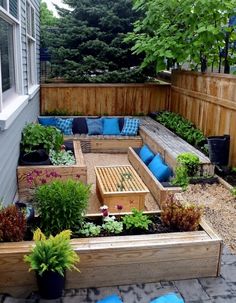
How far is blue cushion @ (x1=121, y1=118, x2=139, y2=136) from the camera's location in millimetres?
8516

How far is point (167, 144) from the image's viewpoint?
21.5ft

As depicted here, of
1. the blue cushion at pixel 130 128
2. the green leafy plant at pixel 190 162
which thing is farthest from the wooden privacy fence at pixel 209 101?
the blue cushion at pixel 130 128

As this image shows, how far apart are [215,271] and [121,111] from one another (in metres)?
7.36

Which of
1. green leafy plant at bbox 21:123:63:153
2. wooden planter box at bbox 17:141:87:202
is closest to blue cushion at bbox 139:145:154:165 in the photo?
wooden planter box at bbox 17:141:87:202

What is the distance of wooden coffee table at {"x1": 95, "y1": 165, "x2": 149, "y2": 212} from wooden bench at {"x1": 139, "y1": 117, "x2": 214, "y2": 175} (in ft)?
2.96

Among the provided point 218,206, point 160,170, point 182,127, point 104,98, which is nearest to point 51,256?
point 218,206

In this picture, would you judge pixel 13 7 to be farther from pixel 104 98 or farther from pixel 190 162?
pixel 104 98

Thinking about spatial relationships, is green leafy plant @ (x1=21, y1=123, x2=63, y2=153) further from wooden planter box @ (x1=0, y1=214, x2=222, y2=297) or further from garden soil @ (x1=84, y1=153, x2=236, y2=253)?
wooden planter box @ (x1=0, y1=214, x2=222, y2=297)

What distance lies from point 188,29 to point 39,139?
12.9 ft

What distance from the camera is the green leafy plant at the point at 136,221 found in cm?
301

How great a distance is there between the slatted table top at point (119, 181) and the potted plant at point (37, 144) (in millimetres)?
998

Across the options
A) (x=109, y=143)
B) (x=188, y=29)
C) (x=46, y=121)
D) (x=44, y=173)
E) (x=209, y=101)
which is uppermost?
(x=188, y=29)

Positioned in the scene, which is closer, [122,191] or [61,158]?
[122,191]

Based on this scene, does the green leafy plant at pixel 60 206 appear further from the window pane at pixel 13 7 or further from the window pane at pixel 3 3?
the window pane at pixel 13 7
